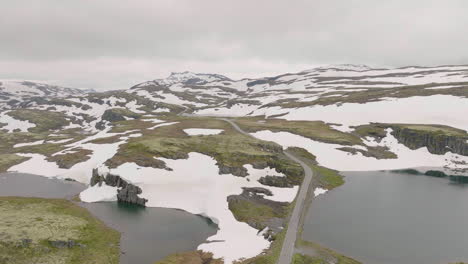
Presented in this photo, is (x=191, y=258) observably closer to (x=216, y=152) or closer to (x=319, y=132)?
(x=216, y=152)

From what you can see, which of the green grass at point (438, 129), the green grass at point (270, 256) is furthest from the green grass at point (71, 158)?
the green grass at point (438, 129)

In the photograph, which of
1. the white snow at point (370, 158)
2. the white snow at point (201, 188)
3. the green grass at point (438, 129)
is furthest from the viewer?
the green grass at point (438, 129)

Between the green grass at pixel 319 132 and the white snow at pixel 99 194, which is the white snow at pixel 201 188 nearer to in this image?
the white snow at pixel 99 194

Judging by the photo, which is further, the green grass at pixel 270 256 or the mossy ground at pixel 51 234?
the mossy ground at pixel 51 234

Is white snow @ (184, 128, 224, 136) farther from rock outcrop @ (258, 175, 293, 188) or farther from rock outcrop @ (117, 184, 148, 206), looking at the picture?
rock outcrop @ (117, 184, 148, 206)

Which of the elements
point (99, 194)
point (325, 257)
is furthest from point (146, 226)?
point (325, 257)

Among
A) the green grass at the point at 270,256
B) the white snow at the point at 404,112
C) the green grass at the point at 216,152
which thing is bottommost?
the green grass at the point at 270,256

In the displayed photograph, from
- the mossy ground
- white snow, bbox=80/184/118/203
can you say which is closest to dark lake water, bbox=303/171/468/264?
the mossy ground
